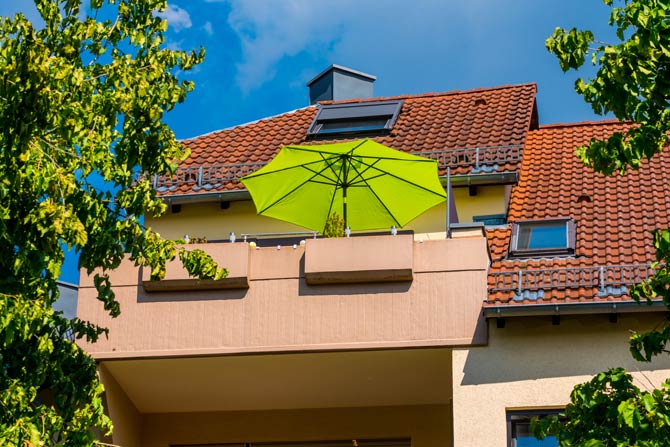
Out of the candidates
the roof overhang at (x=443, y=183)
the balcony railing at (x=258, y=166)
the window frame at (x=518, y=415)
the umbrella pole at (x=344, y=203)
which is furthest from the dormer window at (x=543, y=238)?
the window frame at (x=518, y=415)

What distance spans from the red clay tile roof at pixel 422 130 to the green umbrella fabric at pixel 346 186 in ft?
6.18

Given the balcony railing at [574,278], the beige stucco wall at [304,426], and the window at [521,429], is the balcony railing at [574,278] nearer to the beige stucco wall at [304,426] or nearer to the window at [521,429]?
the window at [521,429]

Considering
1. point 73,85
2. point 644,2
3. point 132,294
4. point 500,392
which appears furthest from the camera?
point 132,294

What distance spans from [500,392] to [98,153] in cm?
718

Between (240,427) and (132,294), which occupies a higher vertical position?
(132,294)

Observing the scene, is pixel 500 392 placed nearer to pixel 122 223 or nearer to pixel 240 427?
pixel 240 427

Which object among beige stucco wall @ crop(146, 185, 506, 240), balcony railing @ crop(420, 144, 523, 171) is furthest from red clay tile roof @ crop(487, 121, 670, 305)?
beige stucco wall @ crop(146, 185, 506, 240)

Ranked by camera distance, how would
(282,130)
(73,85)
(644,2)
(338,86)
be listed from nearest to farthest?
(644,2) → (73,85) → (282,130) → (338,86)

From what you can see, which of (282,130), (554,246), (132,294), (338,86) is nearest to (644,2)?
(554,246)

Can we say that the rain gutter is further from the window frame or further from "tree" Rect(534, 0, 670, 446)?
"tree" Rect(534, 0, 670, 446)

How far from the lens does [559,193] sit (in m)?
23.3

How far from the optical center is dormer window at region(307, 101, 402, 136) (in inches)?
1016

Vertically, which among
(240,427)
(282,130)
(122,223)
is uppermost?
(282,130)

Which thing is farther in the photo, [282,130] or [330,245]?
[282,130]
